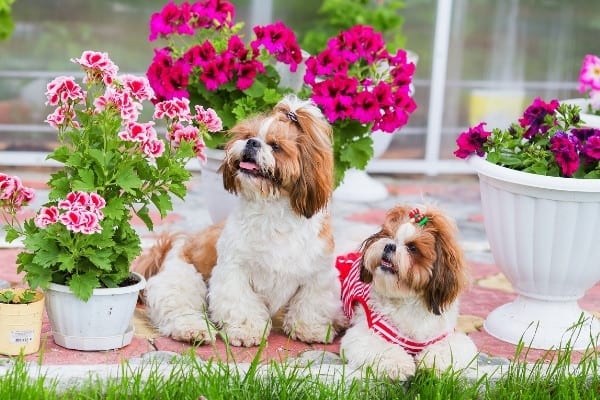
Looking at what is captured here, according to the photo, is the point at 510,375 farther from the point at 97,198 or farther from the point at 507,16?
the point at 507,16

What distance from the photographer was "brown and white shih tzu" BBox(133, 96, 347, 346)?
3910 millimetres

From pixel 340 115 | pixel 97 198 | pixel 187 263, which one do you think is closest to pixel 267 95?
pixel 340 115

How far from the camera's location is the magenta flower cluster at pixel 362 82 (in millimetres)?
4641

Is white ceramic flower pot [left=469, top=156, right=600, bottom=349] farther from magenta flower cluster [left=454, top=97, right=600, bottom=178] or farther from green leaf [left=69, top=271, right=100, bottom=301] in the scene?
green leaf [left=69, top=271, right=100, bottom=301]

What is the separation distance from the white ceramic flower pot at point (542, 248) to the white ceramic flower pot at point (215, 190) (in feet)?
3.84

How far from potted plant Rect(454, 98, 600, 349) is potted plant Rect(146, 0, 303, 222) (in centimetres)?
96

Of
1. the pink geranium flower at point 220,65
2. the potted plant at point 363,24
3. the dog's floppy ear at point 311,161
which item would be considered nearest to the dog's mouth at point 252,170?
the dog's floppy ear at point 311,161

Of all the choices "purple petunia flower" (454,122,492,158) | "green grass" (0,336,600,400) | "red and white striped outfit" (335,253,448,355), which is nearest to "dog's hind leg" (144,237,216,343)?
"green grass" (0,336,600,400)

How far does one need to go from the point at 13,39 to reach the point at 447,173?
3133 millimetres

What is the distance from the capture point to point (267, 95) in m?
4.74

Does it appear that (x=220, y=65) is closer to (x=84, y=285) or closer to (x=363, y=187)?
(x=84, y=285)

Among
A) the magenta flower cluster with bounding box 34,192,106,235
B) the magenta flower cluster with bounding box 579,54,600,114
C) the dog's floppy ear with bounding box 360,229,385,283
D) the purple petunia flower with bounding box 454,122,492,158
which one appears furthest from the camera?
the magenta flower cluster with bounding box 579,54,600,114

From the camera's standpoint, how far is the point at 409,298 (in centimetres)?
392

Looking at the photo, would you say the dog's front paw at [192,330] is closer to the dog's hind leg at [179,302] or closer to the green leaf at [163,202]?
the dog's hind leg at [179,302]
